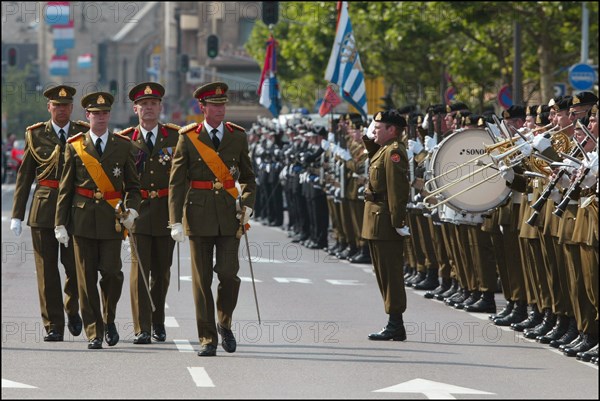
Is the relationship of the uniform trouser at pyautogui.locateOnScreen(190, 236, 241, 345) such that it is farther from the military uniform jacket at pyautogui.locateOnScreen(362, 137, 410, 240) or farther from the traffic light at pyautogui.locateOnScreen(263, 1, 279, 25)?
the traffic light at pyautogui.locateOnScreen(263, 1, 279, 25)

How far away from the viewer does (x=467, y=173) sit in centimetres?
1569

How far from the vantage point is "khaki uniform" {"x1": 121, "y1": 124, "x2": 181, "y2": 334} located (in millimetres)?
13711

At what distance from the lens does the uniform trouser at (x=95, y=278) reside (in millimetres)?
13375

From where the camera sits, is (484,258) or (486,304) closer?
(484,258)

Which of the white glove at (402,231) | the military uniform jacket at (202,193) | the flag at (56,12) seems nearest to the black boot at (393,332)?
the white glove at (402,231)

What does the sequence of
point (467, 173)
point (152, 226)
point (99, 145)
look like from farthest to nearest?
point (467, 173) < point (152, 226) < point (99, 145)

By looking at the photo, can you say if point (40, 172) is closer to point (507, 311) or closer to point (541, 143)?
point (541, 143)

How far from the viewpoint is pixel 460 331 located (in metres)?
15.0

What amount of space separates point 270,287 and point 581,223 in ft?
23.5

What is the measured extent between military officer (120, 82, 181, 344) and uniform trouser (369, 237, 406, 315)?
1.72 m

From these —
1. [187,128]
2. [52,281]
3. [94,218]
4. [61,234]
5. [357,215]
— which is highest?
[187,128]

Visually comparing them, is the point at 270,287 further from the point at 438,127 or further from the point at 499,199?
the point at 499,199

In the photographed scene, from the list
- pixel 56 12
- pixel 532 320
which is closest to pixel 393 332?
pixel 532 320

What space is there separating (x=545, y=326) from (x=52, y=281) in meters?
3.95
